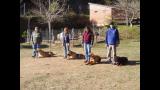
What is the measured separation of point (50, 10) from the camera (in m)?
A: 40.4

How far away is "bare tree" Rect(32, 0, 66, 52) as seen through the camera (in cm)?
4034

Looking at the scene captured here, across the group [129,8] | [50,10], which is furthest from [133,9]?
[50,10]

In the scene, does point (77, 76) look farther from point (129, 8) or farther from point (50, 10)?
point (129, 8)

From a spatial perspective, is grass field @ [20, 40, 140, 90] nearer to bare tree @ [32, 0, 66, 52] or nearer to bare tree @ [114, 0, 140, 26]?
bare tree @ [32, 0, 66, 52]

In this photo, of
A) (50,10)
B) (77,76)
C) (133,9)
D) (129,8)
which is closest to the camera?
(77,76)

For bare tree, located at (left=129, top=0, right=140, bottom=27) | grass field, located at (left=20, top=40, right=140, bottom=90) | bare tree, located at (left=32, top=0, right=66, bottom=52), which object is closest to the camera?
grass field, located at (left=20, top=40, right=140, bottom=90)

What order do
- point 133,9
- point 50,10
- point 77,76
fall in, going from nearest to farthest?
point 77,76, point 50,10, point 133,9

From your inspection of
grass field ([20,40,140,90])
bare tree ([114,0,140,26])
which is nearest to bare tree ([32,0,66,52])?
bare tree ([114,0,140,26])

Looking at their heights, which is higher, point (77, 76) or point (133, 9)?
point (133, 9)

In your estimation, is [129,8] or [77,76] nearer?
[77,76]

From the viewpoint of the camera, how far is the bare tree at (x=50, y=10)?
4034cm

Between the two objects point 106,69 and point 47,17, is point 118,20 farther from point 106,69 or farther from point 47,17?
point 106,69
